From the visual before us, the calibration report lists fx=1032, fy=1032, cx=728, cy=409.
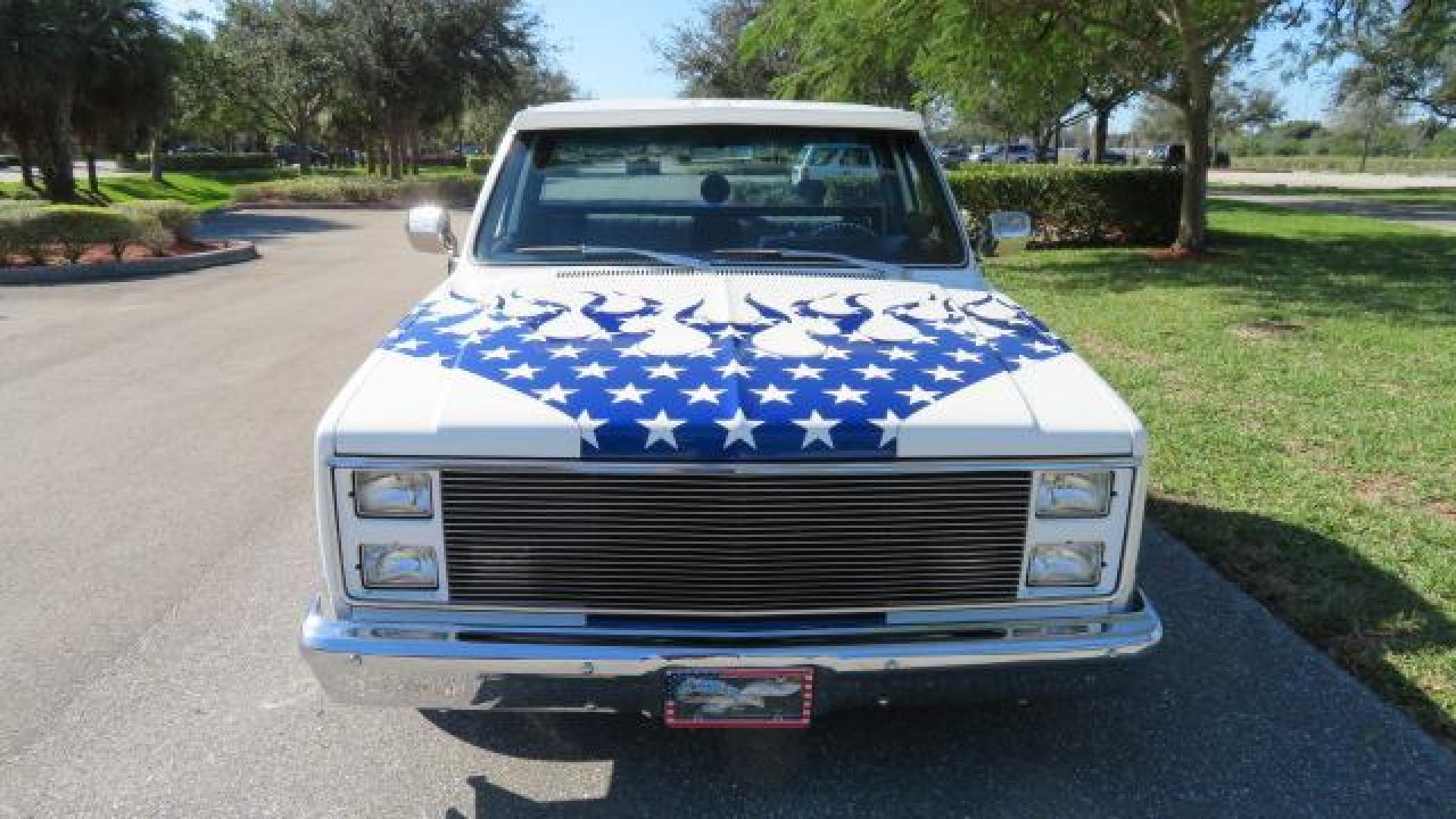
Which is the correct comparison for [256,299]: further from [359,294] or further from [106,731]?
[106,731]

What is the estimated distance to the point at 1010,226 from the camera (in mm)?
4406

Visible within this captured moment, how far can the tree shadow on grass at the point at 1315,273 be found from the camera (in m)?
10.3

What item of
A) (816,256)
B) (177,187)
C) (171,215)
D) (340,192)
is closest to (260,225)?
(340,192)

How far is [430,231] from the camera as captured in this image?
420cm

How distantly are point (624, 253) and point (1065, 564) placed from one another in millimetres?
1926

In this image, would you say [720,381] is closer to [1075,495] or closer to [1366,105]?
[1075,495]

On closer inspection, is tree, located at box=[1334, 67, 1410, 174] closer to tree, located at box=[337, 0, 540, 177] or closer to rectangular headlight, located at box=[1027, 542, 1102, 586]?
tree, located at box=[337, 0, 540, 177]

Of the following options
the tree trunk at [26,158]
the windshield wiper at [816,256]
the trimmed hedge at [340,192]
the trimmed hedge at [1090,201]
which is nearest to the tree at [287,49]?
the trimmed hedge at [340,192]

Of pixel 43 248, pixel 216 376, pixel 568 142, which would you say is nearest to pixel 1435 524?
pixel 568 142

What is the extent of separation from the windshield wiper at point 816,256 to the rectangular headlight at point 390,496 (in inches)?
65.5

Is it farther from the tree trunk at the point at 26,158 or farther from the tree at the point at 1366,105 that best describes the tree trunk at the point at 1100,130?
the tree trunk at the point at 26,158

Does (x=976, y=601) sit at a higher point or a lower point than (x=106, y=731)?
higher

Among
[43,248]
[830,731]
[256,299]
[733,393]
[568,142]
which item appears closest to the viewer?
[733,393]

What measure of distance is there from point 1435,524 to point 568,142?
163 inches
